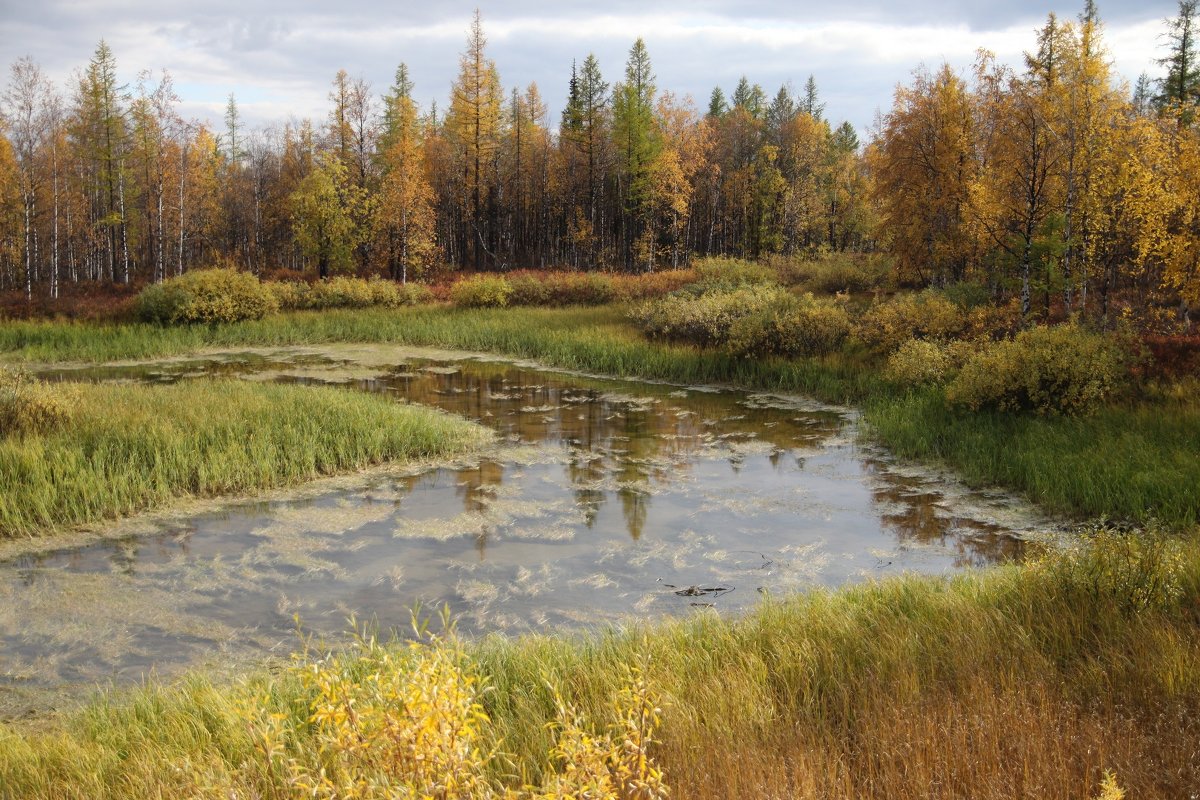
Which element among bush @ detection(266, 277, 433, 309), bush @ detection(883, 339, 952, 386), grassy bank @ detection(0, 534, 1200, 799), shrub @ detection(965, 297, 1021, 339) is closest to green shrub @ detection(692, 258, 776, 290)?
shrub @ detection(965, 297, 1021, 339)

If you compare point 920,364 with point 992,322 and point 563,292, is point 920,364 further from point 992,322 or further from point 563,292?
point 563,292

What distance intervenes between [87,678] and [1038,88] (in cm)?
2053

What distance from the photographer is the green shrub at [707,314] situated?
20.2m

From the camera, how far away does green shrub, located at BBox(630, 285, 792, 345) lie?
2019cm

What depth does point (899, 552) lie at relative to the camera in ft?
27.8

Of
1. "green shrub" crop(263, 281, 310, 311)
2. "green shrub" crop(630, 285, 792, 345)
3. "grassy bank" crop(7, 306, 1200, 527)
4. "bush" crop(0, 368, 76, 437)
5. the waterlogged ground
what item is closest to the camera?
the waterlogged ground

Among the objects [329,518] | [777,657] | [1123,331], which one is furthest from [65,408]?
[1123,331]

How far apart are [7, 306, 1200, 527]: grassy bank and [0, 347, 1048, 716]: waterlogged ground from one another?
66 centimetres

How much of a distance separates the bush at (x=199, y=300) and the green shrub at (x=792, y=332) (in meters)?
15.7

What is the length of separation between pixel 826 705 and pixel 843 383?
12763 millimetres

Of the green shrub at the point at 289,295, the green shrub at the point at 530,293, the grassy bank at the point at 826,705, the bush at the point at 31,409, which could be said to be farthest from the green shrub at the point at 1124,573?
the green shrub at the point at 289,295

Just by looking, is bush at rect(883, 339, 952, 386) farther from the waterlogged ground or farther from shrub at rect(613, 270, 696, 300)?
shrub at rect(613, 270, 696, 300)

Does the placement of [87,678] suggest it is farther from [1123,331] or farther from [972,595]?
[1123,331]

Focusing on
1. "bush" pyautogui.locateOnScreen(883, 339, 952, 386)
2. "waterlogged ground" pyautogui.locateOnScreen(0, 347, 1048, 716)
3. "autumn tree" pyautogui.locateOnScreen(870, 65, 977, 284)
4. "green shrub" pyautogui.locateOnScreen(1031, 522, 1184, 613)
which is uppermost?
"autumn tree" pyautogui.locateOnScreen(870, 65, 977, 284)
